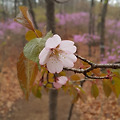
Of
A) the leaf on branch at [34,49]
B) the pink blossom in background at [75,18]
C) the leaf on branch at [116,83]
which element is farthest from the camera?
the pink blossom in background at [75,18]

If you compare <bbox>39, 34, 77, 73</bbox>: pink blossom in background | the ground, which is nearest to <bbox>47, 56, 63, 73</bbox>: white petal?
<bbox>39, 34, 77, 73</bbox>: pink blossom in background

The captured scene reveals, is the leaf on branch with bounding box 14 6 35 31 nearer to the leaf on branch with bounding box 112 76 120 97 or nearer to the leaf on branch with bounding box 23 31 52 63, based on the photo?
the leaf on branch with bounding box 23 31 52 63

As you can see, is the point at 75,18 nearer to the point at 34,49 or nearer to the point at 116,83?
the point at 116,83

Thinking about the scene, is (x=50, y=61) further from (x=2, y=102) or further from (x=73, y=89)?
(x=2, y=102)

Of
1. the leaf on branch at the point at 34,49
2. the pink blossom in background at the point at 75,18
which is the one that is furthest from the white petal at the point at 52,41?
the pink blossom in background at the point at 75,18

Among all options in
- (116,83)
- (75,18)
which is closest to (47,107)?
(116,83)

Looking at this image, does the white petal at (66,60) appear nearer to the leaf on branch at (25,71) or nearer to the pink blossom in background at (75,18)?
the leaf on branch at (25,71)
